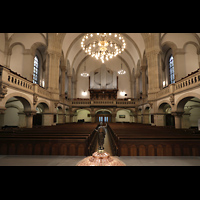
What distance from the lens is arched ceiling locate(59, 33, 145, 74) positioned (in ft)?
63.3

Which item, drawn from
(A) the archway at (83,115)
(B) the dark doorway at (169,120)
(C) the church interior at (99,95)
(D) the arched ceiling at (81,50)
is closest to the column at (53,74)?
(C) the church interior at (99,95)

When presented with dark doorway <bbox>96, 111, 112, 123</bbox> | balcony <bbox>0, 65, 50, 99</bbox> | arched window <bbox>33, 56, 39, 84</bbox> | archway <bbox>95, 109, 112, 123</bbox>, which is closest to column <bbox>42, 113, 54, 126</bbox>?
balcony <bbox>0, 65, 50, 99</bbox>

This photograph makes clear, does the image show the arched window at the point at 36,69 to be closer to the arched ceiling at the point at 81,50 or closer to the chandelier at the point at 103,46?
the arched ceiling at the point at 81,50

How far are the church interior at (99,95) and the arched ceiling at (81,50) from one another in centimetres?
17

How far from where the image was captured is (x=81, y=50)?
82.3 ft

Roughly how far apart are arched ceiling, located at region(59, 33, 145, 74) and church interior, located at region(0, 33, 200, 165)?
17 centimetres

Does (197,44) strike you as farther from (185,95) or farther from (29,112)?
(29,112)

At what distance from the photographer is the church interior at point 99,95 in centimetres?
507

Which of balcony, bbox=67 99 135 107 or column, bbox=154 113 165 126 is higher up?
balcony, bbox=67 99 135 107

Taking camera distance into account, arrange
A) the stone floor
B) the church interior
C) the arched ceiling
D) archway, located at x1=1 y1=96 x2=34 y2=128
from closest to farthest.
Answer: the stone floor → the church interior → archway, located at x1=1 y1=96 x2=34 y2=128 → the arched ceiling

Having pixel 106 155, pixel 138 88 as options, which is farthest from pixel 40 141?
pixel 138 88

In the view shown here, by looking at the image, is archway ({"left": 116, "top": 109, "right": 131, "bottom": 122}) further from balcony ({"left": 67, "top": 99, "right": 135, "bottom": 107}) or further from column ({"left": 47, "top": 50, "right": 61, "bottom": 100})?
column ({"left": 47, "top": 50, "right": 61, "bottom": 100})
